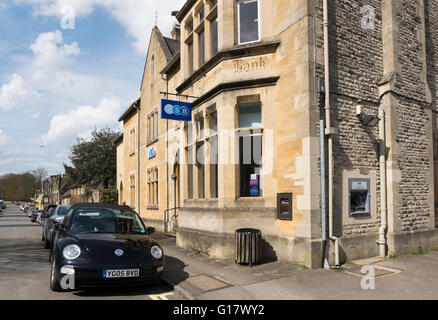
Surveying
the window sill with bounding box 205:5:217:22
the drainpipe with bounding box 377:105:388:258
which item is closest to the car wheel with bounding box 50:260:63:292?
the drainpipe with bounding box 377:105:388:258

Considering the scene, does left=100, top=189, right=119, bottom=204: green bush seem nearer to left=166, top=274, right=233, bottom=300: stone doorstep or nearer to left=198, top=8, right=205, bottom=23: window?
left=198, top=8, right=205, bottom=23: window

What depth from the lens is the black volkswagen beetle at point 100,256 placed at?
231 inches

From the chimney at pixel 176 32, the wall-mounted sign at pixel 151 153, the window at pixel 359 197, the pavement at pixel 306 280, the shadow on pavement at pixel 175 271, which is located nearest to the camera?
the pavement at pixel 306 280

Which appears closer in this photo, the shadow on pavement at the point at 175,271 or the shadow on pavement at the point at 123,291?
the shadow on pavement at the point at 123,291

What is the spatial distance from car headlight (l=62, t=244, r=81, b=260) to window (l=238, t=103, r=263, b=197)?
16.8 feet

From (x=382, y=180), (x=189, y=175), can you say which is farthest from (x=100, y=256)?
(x=382, y=180)

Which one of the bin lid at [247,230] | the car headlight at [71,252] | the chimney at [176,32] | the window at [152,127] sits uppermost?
the chimney at [176,32]

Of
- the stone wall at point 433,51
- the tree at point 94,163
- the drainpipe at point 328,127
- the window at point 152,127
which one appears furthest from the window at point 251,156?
the tree at point 94,163

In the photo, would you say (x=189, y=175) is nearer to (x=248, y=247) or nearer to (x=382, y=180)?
(x=248, y=247)

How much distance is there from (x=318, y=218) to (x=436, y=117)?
6.71m

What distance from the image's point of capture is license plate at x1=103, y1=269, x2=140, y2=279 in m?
5.89

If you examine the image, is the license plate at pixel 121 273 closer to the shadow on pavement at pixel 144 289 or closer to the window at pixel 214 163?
the shadow on pavement at pixel 144 289
